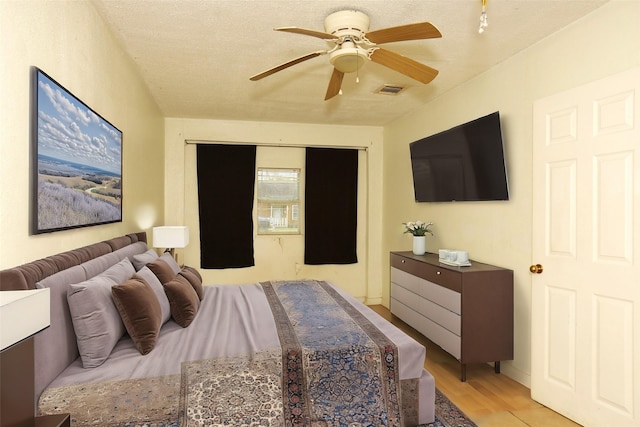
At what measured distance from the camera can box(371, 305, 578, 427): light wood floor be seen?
2521 mm

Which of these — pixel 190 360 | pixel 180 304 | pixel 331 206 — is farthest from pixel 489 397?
pixel 331 206

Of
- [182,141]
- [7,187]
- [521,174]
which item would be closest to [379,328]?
[521,174]

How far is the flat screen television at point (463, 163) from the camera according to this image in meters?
3.19

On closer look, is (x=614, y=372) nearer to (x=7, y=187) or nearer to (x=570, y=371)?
(x=570, y=371)

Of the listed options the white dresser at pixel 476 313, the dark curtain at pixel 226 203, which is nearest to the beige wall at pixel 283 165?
the dark curtain at pixel 226 203

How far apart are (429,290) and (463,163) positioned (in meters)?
1.23

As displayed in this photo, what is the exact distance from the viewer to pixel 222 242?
5344mm

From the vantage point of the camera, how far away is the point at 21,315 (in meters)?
0.98

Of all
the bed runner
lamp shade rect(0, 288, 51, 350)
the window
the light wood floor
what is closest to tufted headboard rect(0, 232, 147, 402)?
lamp shade rect(0, 288, 51, 350)

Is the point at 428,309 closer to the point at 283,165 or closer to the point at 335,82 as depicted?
the point at 335,82

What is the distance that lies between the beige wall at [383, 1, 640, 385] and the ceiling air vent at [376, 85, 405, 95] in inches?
21.2

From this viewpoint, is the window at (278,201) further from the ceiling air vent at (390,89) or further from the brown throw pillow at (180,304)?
the brown throw pillow at (180,304)

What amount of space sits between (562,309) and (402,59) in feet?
6.47

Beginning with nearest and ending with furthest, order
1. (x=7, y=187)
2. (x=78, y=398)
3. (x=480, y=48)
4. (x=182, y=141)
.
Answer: (x=7, y=187), (x=78, y=398), (x=480, y=48), (x=182, y=141)
